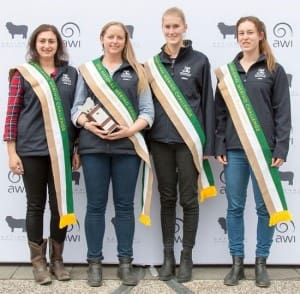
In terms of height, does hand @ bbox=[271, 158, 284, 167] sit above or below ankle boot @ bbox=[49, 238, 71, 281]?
above

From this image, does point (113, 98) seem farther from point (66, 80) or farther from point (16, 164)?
point (16, 164)

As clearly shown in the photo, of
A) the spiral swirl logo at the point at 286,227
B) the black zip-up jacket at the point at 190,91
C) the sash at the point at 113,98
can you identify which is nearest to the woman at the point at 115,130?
the sash at the point at 113,98

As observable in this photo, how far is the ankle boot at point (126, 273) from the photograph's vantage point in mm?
2840

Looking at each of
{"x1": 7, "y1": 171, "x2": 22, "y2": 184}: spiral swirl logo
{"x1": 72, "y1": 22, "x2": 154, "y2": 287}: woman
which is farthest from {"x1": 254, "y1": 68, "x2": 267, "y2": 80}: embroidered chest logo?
{"x1": 7, "y1": 171, "x2": 22, "y2": 184}: spiral swirl logo

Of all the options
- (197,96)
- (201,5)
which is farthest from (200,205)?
(201,5)

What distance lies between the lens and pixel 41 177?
2.72m

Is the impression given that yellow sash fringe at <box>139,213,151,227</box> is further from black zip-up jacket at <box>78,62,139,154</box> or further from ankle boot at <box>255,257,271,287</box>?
ankle boot at <box>255,257,271,287</box>

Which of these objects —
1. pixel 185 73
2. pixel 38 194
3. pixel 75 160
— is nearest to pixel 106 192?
pixel 75 160

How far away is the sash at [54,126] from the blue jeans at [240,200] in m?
0.95

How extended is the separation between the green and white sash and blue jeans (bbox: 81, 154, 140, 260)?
628mm

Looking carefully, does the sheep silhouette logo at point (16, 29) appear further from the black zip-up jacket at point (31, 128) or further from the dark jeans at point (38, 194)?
the dark jeans at point (38, 194)

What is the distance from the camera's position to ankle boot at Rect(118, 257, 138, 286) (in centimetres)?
284

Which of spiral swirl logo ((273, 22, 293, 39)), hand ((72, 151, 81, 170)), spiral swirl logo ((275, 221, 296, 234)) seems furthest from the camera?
spiral swirl logo ((275, 221, 296, 234))

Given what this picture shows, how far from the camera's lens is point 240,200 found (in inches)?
110
